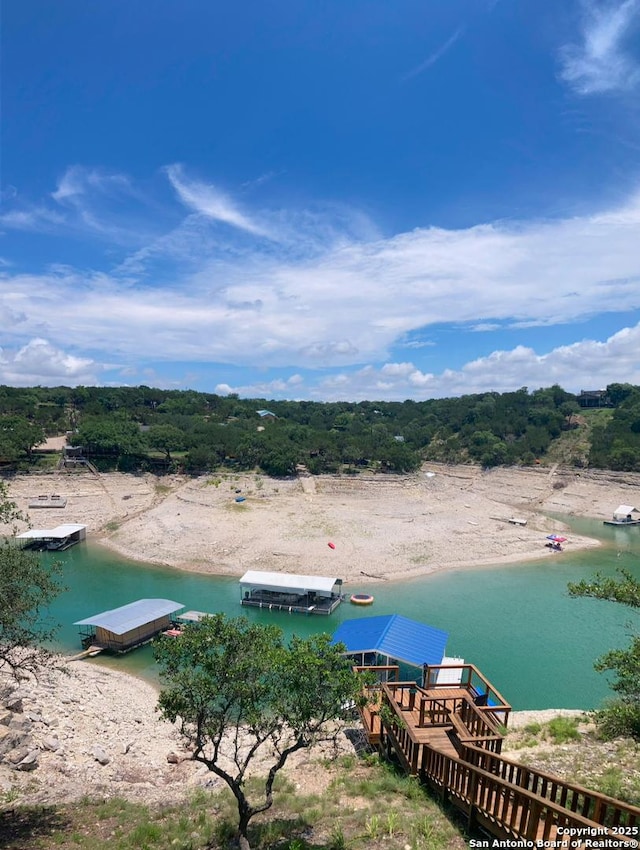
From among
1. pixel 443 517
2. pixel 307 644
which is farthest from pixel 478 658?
pixel 443 517

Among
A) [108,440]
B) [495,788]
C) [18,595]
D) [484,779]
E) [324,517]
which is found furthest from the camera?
[108,440]

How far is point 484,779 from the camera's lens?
10797 millimetres

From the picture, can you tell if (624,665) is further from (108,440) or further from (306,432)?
(306,432)

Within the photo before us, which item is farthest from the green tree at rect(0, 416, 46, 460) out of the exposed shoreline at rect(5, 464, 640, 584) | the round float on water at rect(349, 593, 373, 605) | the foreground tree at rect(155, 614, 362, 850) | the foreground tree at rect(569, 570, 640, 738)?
the foreground tree at rect(569, 570, 640, 738)

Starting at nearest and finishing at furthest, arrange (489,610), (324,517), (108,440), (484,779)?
(484,779), (489,610), (324,517), (108,440)

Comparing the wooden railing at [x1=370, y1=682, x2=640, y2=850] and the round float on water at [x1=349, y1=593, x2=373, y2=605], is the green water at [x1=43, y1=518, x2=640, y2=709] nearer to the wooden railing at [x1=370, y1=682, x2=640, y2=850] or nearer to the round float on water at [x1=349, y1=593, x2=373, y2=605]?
the round float on water at [x1=349, y1=593, x2=373, y2=605]

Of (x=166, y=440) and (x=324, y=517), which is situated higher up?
(x=166, y=440)

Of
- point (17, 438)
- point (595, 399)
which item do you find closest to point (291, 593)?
point (17, 438)

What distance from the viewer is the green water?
27.4 meters

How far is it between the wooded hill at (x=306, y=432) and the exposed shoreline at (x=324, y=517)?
4.28 metres

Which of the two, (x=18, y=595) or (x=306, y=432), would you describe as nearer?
(x=18, y=595)

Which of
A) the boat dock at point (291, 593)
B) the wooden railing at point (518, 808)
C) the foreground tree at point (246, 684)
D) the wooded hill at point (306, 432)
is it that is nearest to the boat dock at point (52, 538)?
the wooded hill at point (306, 432)

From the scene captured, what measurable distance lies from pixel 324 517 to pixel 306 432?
32629 millimetres

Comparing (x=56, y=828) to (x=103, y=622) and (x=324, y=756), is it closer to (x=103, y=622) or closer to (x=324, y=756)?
(x=324, y=756)
